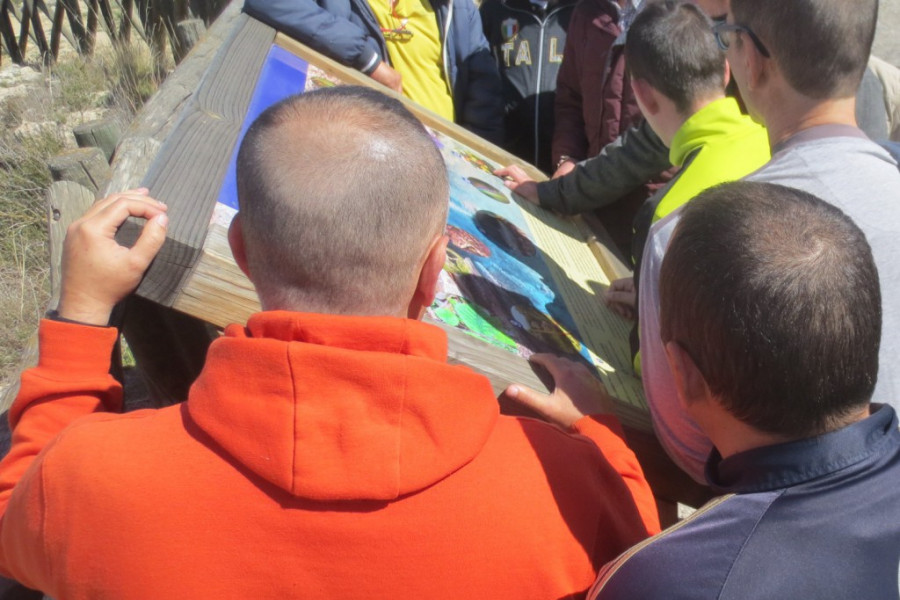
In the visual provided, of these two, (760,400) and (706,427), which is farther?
(706,427)

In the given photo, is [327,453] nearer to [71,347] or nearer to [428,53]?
[71,347]

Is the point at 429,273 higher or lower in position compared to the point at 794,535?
higher

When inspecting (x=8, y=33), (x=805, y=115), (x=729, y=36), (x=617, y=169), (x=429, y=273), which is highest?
(x=729, y=36)

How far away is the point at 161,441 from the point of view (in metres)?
1.04

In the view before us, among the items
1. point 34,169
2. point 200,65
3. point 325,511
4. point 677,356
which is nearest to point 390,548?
point 325,511

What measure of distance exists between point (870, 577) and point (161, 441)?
0.98 meters

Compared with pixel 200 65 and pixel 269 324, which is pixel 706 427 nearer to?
pixel 269 324

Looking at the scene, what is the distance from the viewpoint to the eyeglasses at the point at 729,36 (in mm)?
1919

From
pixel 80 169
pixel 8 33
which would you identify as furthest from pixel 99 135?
pixel 8 33

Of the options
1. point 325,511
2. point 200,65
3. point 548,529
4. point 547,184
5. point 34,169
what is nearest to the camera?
point 325,511

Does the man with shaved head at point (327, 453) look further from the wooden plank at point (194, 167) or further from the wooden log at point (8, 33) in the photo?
the wooden log at point (8, 33)

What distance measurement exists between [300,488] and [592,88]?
3119mm

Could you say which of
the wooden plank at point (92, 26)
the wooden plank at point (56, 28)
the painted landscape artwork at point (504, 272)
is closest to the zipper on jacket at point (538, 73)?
the painted landscape artwork at point (504, 272)

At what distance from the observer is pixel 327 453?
97cm
